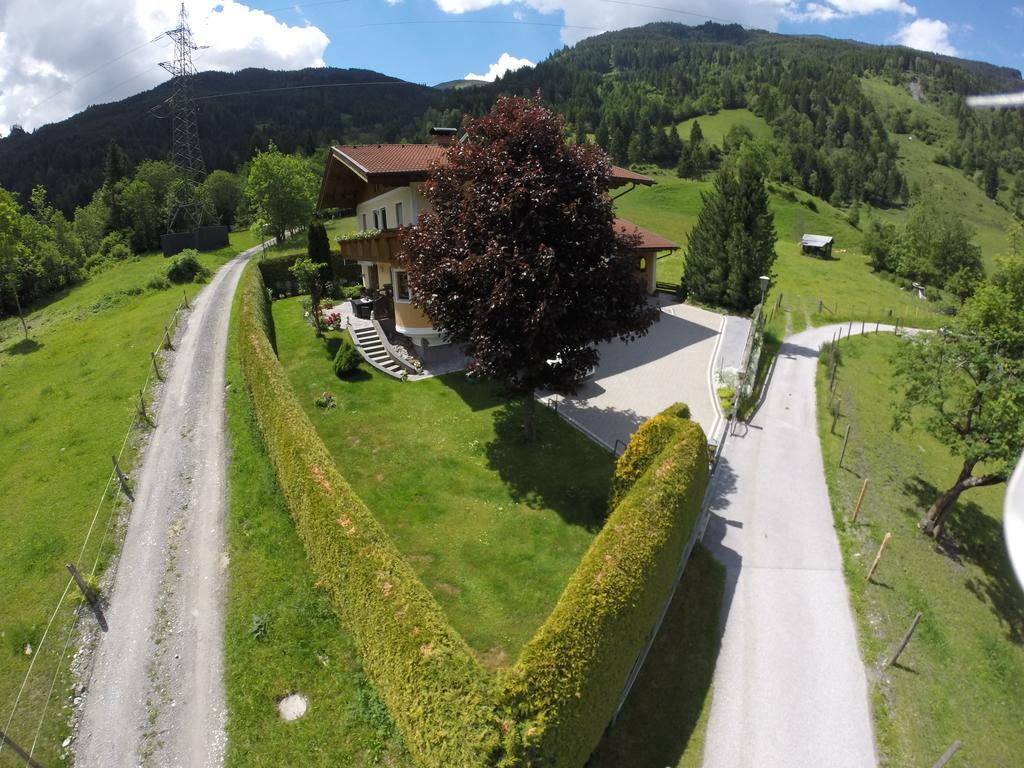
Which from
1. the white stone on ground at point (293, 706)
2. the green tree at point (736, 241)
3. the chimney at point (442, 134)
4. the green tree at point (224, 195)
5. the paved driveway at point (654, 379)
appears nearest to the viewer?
the white stone on ground at point (293, 706)

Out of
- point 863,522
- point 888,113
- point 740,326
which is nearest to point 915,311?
point 740,326

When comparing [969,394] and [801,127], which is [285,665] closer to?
[969,394]

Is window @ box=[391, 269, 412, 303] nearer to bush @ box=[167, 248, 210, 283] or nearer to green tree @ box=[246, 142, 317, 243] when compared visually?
bush @ box=[167, 248, 210, 283]

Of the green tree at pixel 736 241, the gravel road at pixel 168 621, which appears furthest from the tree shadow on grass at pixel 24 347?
the green tree at pixel 736 241

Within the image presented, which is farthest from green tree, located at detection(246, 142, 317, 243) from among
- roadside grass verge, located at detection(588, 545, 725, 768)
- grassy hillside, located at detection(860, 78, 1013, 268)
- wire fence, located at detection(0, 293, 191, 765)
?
grassy hillside, located at detection(860, 78, 1013, 268)

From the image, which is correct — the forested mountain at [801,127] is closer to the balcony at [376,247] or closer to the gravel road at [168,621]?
the balcony at [376,247]

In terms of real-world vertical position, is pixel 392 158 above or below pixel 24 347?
above

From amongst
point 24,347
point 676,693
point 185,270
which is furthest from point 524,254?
point 185,270
